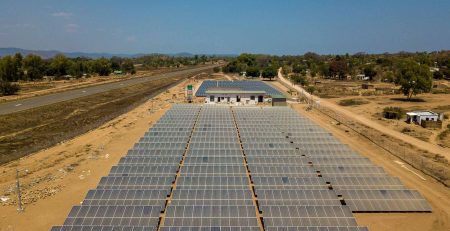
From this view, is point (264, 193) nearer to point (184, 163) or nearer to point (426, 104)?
point (184, 163)

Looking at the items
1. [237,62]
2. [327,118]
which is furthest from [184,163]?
[237,62]

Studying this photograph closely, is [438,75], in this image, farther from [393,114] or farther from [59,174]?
[59,174]

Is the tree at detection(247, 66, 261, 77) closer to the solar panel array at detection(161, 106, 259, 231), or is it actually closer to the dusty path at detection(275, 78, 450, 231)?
the dusty path at detection(275, 78, 450, 231)

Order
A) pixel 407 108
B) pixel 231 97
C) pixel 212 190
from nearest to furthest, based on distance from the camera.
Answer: pixel 212 190 → pixel 407 108 → pixel 231 97

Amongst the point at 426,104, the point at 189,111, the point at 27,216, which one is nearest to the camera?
the point at 27,216

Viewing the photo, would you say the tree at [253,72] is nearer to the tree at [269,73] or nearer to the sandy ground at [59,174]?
the tree at [269,73]

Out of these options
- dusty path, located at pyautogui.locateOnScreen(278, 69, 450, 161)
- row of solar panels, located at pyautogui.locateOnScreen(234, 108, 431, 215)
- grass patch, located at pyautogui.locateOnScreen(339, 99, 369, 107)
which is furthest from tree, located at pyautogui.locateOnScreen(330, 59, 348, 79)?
row of solar panels, located at pyautogui.locateOnScreen(234, 108, 431, 215)

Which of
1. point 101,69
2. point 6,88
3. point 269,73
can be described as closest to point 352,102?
point 269,73
